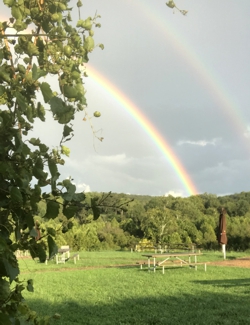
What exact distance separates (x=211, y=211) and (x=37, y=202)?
45.0m

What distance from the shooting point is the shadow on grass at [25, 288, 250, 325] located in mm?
5473

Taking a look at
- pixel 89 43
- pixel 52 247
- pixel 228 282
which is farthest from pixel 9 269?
pixel 228 282

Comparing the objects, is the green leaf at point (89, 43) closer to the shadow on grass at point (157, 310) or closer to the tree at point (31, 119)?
the tree at point (31, 119)

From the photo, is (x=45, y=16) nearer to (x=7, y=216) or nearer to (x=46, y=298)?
(x=7, y=216)

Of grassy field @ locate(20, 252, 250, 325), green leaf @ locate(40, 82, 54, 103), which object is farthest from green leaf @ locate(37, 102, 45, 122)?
grassy field @ locate(20, 252, 250, 325)

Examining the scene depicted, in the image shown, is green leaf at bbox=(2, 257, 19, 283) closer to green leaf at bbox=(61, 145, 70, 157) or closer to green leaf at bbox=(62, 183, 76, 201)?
green leaf at bbox=(62, 183, 76, 201)

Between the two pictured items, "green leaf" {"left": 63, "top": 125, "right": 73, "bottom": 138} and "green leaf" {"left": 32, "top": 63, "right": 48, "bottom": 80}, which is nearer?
"green leaf" {"left": 32, "top": 63, "right": 48, "bottom": 80}

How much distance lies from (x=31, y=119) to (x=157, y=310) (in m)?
5.80

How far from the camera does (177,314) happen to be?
589cm

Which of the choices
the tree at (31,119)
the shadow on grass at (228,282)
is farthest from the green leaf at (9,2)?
the shadow on grass at (228,282)

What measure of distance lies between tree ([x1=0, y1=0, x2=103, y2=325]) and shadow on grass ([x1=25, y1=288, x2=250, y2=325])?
486cm

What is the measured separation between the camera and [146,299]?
7.24m

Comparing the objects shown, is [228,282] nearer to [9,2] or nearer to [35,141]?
[35,141]

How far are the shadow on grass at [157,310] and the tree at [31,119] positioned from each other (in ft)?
15.9
